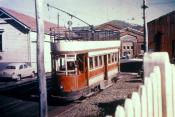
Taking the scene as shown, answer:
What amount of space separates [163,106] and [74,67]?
536 inches

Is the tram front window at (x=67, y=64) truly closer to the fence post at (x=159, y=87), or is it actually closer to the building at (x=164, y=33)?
the building at (x=164, y=33)

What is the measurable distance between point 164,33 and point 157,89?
21.7 meters

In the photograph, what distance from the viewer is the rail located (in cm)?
308

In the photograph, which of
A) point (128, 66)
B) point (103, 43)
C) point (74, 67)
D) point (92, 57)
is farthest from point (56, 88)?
point (128, 66)

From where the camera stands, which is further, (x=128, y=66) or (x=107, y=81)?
(x=128, y=66)

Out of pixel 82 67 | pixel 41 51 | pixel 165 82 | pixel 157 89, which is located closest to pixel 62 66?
pixel 82 67

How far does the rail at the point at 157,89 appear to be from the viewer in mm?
3084

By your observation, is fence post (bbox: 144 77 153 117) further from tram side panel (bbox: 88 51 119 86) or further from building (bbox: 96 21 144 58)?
building (bbox: 96 21 144 58)

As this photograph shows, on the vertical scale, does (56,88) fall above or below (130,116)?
below

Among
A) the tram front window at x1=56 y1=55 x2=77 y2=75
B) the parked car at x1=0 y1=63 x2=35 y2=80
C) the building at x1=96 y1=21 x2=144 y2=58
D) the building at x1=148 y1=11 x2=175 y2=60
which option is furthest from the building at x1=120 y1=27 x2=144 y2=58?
the tram front window at x1=56 y1=55 x2=77 y2=75

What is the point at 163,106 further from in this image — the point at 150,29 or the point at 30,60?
the point at 30,60

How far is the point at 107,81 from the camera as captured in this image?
22.2 m

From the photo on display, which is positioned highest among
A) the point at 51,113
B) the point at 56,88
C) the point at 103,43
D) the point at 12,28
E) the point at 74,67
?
the point at 12,28

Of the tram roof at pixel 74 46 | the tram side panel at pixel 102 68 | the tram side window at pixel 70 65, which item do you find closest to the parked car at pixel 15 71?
the tram side panel at pixel 102 68
